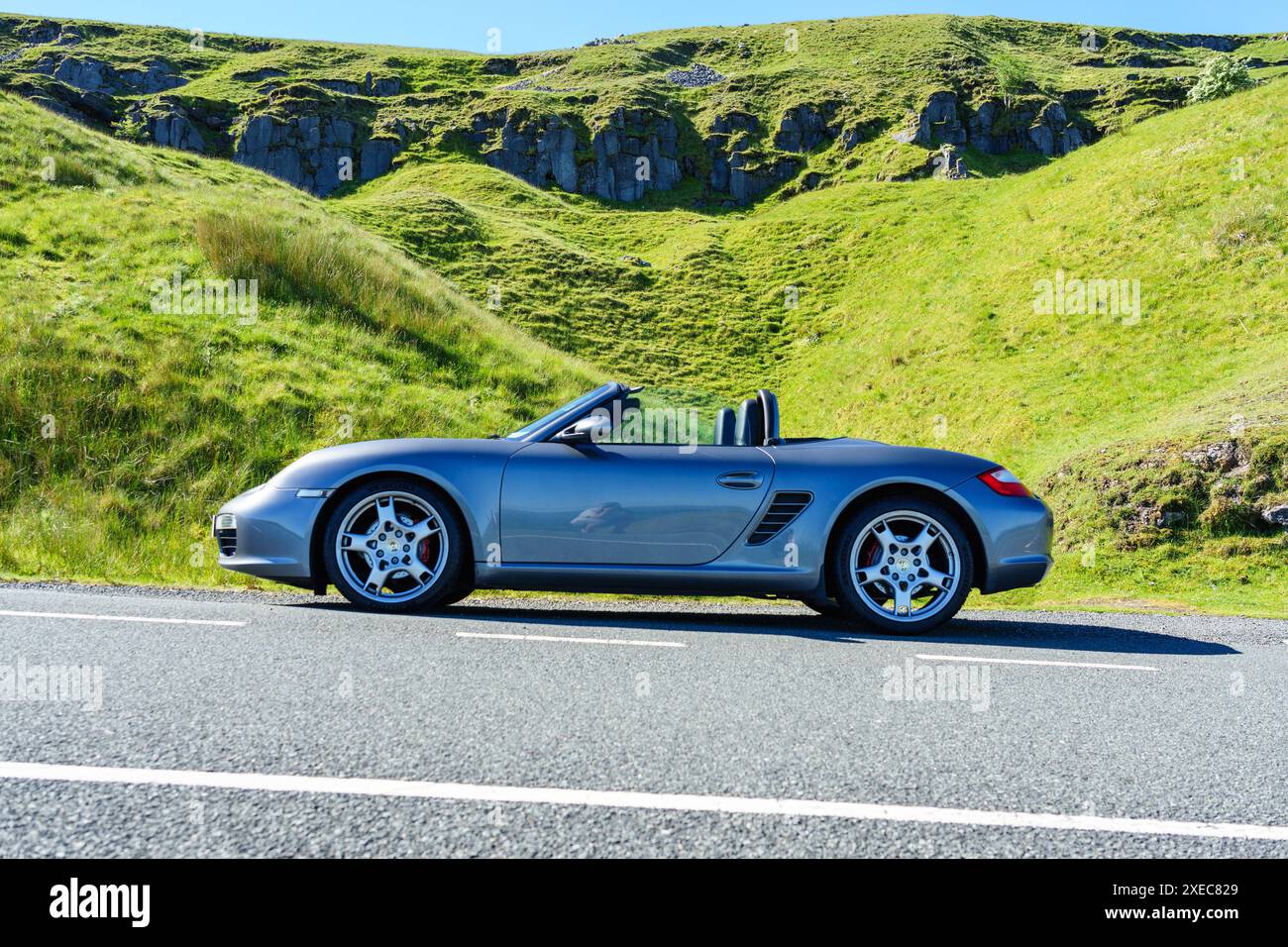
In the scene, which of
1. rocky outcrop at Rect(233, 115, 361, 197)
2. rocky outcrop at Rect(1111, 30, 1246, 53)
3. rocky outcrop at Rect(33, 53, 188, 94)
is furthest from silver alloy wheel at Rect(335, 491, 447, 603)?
rocky outcrop at Rect(1111, 30, 1246, 53)

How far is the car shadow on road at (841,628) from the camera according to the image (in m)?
5.43

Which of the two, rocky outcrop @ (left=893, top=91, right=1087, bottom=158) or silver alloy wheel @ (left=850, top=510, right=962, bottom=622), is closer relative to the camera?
silver alloy wheel @ (left=850, top=510, right=962, bottom=622)

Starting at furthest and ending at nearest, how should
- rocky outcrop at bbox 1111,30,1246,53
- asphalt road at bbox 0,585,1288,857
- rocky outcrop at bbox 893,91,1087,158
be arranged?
rocky outcrop at bbox 1111,30,1246,53
rocky outcrop at bbox 893,91,1087,158
asphalt road at bbox 0,585,1288,857

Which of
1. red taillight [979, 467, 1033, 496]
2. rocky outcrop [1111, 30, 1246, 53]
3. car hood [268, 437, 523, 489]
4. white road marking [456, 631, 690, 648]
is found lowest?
white road marking [456, 631, 690, 648]

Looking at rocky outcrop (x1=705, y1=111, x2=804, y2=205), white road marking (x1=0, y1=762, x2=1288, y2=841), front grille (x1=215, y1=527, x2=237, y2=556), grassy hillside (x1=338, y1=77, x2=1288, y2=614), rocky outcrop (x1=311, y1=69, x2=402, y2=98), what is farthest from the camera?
rocky outcrop (x1=311, y1=69, x2=402, y2=98)

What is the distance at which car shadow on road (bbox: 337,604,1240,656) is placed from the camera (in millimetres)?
5434

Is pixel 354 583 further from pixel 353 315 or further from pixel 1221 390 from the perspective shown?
pixel 1221 390

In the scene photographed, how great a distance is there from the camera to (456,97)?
96.2 meters

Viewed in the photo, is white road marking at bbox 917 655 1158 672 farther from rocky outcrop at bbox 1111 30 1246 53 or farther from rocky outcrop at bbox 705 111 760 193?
rocky outcrop at bbox 1111 30 1246 53

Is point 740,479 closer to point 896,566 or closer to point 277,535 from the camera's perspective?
point 896,566

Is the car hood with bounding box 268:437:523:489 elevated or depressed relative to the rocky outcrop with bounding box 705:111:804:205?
depressed

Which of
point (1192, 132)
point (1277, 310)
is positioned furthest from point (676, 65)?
point (1277, 310)

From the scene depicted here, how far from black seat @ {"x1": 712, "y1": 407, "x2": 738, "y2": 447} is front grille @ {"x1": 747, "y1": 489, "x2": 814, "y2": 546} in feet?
1.86

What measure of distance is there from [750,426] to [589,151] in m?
78.9
